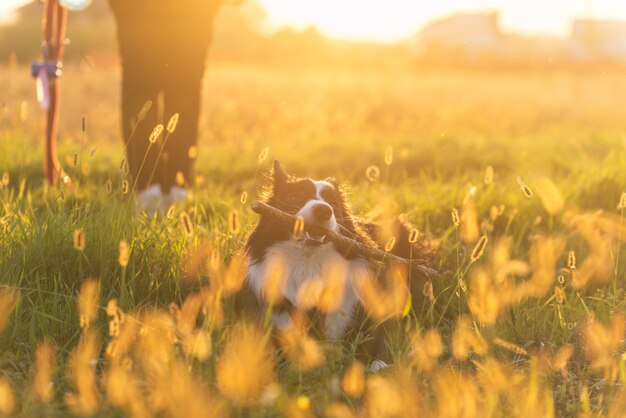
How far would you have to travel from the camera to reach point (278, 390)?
8.79ft

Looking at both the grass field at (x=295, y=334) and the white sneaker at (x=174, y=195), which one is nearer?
the grass field at (x=295, y=334)

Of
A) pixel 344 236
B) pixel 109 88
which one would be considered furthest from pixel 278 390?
pixel 109 88

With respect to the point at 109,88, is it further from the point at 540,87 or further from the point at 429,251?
the point at 429,251

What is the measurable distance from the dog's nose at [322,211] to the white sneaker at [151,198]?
2029 millimetres

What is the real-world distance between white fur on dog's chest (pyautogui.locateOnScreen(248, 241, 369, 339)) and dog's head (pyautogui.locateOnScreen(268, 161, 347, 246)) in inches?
3.3

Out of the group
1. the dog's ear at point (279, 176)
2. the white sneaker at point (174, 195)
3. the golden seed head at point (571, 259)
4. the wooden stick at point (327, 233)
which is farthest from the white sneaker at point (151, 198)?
the golden seed head at point (571, 259)

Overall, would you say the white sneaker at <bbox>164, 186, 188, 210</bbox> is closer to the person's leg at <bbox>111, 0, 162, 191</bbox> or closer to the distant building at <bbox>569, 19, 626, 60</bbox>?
the person's leg at <bbox>111, 0, 162, 191</bbox>

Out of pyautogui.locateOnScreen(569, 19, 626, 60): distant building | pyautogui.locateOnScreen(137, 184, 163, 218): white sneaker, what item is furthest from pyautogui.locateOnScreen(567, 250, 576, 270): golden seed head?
pyautogui.locateOnScreen(569, 19, 626, 60): distant building

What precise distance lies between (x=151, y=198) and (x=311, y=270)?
216 cm

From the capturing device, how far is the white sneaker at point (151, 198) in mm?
5383

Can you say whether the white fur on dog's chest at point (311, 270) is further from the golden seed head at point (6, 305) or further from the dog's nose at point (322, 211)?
the golden seed head at point (6, 305)

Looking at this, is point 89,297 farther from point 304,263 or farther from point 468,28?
point 468,28

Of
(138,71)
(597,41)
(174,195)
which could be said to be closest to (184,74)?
(138,71)

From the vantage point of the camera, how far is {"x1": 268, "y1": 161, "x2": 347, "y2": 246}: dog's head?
3590 millimetres
